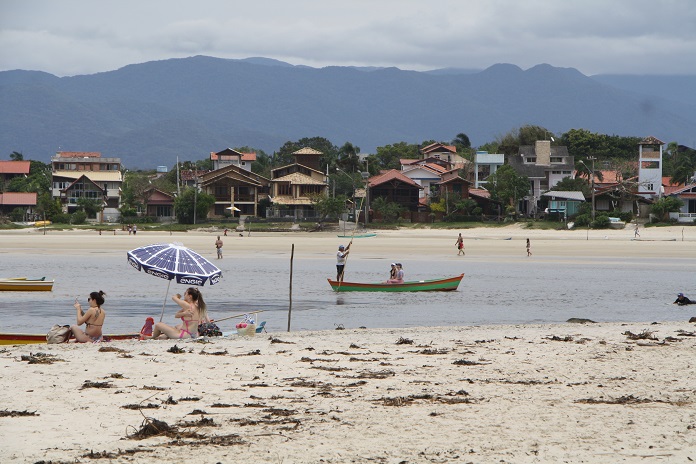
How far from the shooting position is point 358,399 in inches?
446

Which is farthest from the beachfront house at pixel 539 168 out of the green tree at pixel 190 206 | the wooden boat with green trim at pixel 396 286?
the wooden boat with green trim at pixel 396 286

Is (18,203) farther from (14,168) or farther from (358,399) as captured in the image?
(358,399)

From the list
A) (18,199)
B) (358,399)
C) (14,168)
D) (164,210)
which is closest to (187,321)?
(358,399)

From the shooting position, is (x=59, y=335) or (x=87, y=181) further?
(x=87, y=181)

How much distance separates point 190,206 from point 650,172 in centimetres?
4035

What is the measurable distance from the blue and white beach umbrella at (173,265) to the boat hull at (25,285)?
15.1 m

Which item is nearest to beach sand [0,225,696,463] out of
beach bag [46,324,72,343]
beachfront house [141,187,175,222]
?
beach bag [46,324,72,343]

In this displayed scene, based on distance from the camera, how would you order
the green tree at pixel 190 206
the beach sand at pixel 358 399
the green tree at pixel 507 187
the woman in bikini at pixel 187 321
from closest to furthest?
1. the beach sand at pixel 358 399
2. the woman in bikini at pixel 187 321
3. the green tree at pixel 507 187
4. the green tree at pixel 190 206

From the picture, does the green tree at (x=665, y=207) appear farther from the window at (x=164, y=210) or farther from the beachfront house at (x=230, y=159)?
the beachfront house at (x=230, y=159)

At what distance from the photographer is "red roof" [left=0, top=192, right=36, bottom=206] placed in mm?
94562

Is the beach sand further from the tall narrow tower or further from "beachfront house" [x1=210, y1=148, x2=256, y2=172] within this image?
"beachfront house" [x1=210, y1=148, x2=256, y2=172]

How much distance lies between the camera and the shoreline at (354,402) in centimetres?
908

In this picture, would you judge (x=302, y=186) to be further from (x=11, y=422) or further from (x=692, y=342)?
(x=11, y=422)

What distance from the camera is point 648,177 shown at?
8200 centimetres
